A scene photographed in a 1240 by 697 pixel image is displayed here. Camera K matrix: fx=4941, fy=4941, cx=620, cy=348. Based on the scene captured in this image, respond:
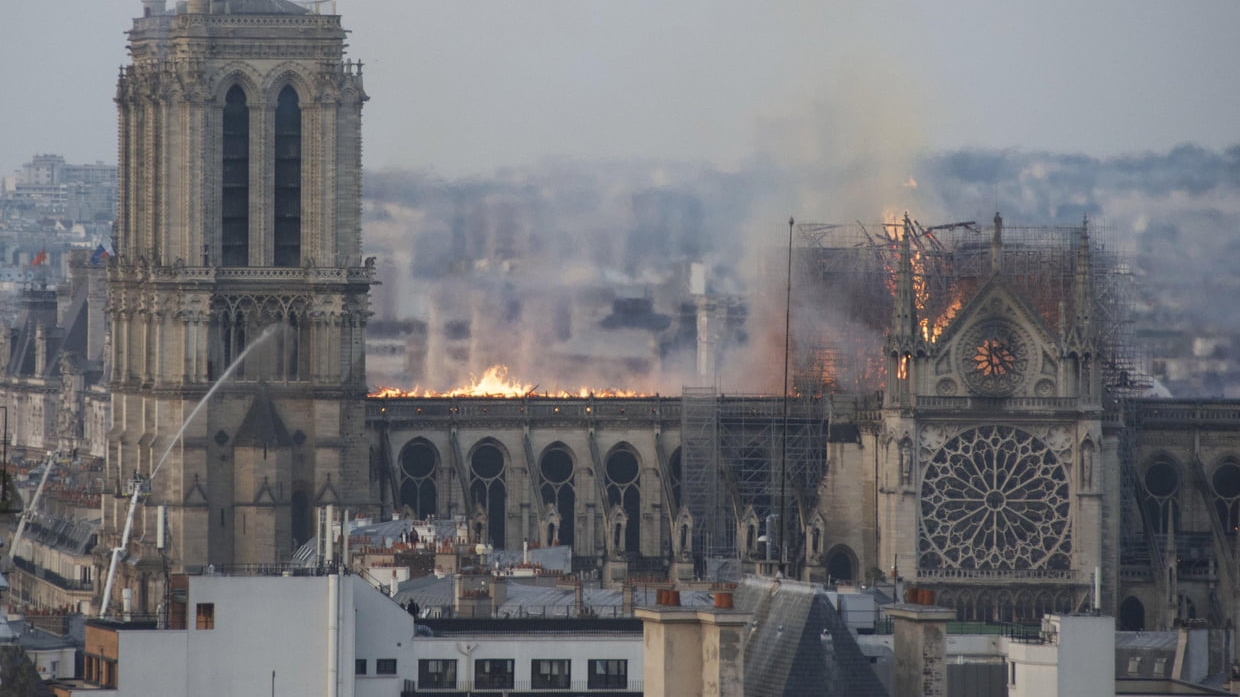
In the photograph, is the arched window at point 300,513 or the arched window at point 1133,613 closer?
the arched window at point 1133,613

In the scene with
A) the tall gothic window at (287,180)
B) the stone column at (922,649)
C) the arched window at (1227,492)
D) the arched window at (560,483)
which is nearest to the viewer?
the stone column at (922,649)

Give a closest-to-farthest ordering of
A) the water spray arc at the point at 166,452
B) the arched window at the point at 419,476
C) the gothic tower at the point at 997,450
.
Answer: the water spray arc at the point at 166,452 → the gothic tower at the point at 997,450 → the arched window at the point at 419,476

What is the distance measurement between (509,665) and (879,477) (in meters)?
58.1

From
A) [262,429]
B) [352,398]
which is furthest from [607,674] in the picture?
[352,398]

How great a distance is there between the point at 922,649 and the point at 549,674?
2077 centimetres

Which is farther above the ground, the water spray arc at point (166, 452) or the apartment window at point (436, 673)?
the water spray arc at point (166, 452)

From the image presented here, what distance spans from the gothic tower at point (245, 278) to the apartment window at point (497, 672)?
54008mm

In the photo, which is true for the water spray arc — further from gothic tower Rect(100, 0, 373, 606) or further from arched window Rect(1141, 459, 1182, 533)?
arched window Rect(1141, 459, 1182, 533)

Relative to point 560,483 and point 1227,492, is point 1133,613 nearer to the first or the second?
point 1227,492

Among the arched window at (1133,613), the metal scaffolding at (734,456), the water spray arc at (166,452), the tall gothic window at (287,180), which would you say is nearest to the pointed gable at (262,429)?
the water spray arc at (166,452)

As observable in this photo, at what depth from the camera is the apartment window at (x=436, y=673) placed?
12312 cm

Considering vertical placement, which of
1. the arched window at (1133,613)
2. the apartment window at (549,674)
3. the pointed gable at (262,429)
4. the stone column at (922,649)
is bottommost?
the arched window at (1133,613)

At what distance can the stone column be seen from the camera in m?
105

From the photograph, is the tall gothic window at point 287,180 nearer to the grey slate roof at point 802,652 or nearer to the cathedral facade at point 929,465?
the cathedral facade at point 929,465
